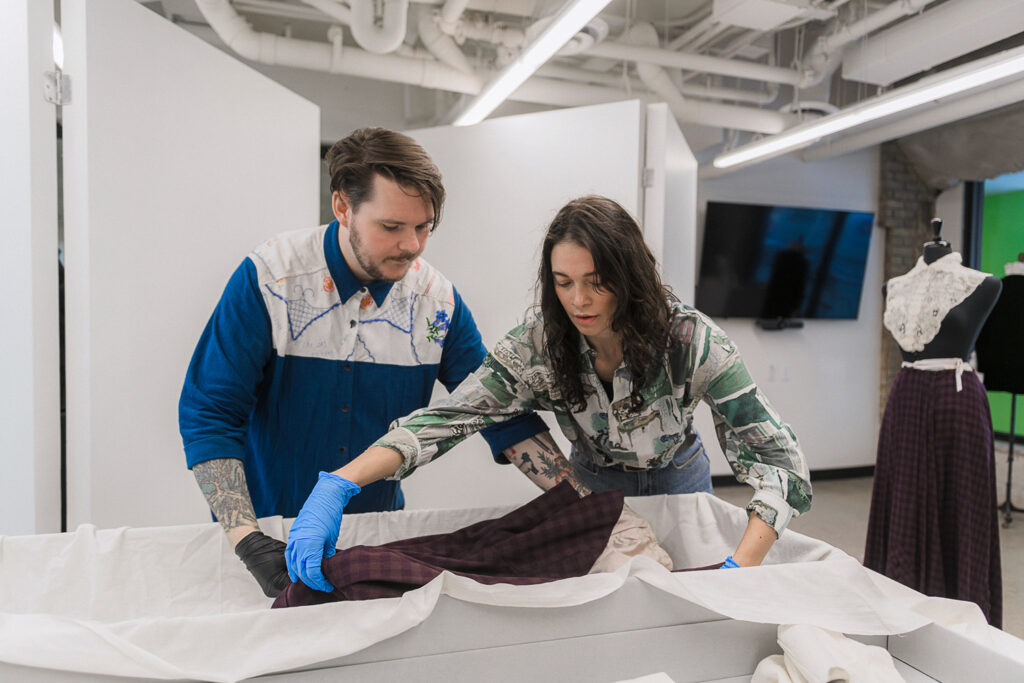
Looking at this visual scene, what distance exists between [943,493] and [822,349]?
288 centimetres

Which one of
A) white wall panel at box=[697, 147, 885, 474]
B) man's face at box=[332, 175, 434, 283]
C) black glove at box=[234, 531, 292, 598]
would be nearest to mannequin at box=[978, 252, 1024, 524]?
white wall panel at box=[697, 147, 885, 474]

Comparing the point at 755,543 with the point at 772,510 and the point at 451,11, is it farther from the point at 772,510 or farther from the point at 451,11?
the point at 451,11

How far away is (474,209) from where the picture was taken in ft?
9.03

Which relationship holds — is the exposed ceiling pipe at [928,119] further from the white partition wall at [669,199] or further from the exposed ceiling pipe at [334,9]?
the exposed ceiling pipe at [334,9]

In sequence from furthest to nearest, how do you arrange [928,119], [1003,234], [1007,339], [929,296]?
1. [1003,234]
2. [928,119]
3. [1007,339]
4. [929,296]

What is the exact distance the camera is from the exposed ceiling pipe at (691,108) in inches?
151

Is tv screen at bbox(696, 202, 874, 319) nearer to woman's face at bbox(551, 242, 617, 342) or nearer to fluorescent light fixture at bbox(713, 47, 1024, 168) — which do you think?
fluorescent light fixture at bbox(713, 47, 1024, 168)

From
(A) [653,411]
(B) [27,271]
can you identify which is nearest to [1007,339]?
(A) [653,411]

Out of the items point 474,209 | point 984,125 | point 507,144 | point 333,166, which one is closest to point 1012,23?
point 984,125

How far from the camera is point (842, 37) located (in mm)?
3422

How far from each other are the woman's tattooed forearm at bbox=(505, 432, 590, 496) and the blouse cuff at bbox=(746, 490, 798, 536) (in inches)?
13.5

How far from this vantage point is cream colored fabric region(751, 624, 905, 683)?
842 millimetres

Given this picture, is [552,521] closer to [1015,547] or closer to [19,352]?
[19,352]

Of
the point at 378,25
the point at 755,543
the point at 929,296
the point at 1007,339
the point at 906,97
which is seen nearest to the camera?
the point at 755,543
